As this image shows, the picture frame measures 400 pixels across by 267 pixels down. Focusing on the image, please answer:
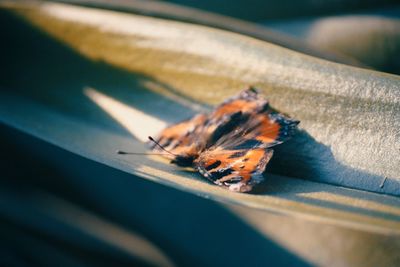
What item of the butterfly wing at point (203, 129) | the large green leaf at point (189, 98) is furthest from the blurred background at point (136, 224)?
the butterfly wing at point (203, 129)

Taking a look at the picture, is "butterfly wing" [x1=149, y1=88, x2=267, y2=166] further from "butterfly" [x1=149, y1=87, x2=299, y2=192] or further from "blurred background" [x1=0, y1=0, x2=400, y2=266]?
"blurred background" [x1=0, y1=0, x2=400, y2=266]

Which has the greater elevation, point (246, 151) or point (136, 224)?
point (246, 151)

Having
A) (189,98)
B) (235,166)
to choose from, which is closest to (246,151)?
(235,166)

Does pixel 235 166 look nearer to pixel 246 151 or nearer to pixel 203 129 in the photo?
pixel 246 151

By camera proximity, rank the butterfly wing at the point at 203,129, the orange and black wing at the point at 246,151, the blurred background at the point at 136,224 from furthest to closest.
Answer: the butterfly wing at the point at 203,129 < the orange and black wing at the point at 246,151 < the blurred background at the point at 136,224

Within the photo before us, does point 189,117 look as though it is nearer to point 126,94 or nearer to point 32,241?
point 126,94

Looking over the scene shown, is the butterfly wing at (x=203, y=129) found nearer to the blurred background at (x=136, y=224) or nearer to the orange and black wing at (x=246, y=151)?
the orange and black wing at (x=246, y=151)
